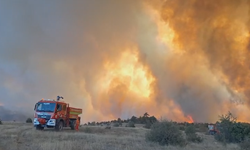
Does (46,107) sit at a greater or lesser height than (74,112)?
greater

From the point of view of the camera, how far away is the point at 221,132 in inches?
1205

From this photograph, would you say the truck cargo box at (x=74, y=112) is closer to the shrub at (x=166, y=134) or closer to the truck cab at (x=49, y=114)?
the truck cab at (x=49, y=114)

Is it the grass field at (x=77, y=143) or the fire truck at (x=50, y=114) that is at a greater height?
the fire truck at (x=50, y=114)

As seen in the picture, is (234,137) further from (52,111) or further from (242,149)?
(52,111)

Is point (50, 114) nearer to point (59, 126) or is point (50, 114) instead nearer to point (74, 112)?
point (59, 126)

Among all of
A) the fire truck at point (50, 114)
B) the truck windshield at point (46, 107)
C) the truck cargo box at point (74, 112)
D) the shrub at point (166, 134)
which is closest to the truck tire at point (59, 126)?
the fire truck at point (50, 114)

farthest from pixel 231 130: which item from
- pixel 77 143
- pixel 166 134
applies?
pixel 77 143

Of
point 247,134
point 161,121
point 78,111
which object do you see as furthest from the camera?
point 78,111

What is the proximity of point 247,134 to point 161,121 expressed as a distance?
12.4m

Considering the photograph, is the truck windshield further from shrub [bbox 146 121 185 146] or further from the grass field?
shrub [bbox 146 121 185 146]

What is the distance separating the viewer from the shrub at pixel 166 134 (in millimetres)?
22625

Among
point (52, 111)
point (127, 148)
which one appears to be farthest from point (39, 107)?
point (127, 148)

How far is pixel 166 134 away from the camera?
22875 mm

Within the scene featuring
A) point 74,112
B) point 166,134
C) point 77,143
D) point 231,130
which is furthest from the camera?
point 74,112
